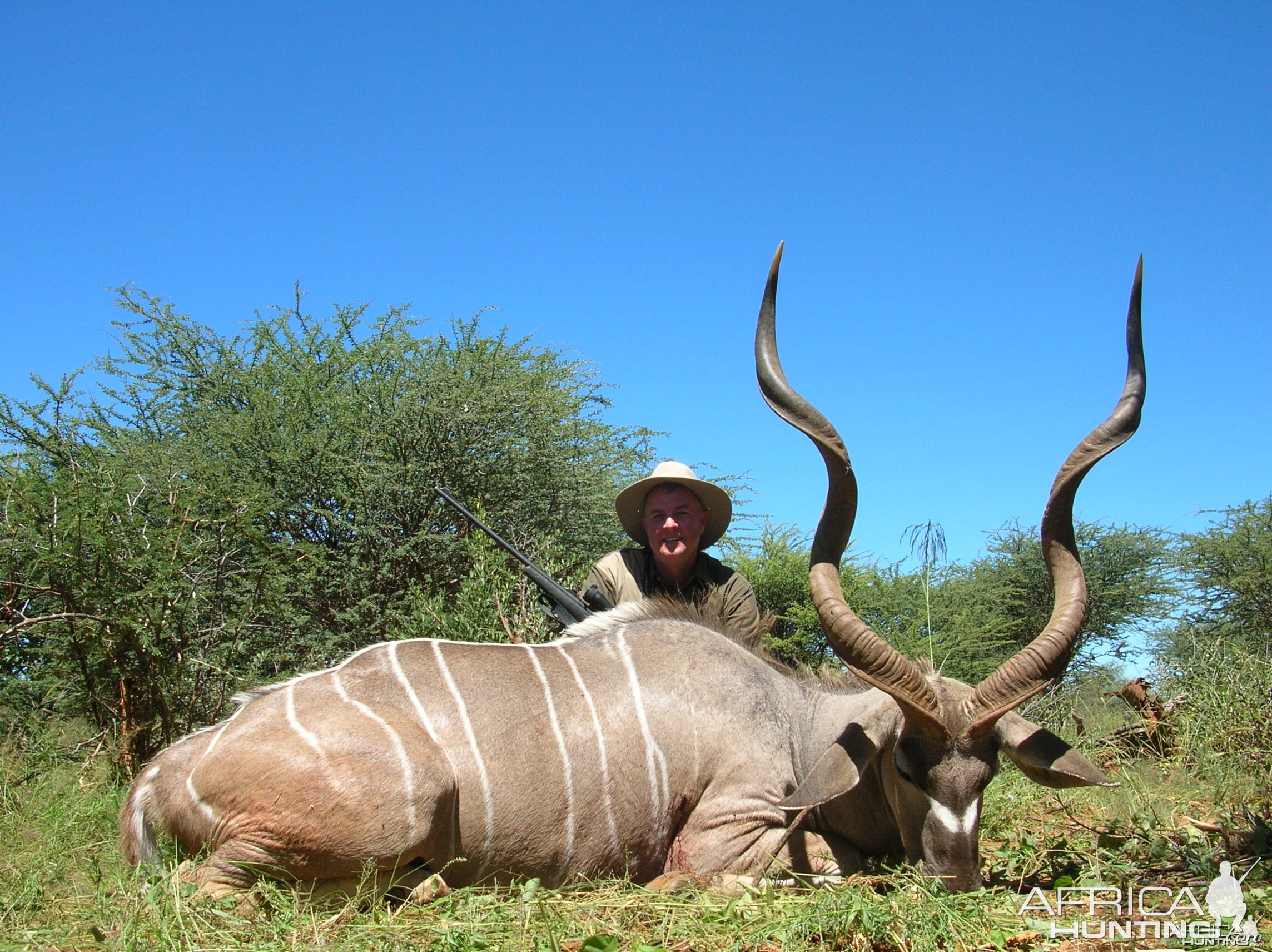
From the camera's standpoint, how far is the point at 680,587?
16.0 ft

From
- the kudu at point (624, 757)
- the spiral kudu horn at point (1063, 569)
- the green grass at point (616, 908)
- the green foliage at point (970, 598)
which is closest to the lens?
the green grass at point (616, 908)

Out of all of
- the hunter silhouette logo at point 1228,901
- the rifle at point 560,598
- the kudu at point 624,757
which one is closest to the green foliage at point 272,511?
the rifle at point 560,598

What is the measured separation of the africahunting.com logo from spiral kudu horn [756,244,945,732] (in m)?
0.58

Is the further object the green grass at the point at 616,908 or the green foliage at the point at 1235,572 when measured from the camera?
the green foliage at the point at 1235,572

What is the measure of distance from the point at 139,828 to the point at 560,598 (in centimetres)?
228

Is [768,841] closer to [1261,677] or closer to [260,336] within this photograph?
[1261,677]

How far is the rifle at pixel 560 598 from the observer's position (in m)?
4.95

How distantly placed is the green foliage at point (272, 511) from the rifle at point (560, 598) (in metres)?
0.48

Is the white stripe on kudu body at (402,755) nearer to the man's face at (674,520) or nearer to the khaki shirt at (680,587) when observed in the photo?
the khaki shirt at (680,587)

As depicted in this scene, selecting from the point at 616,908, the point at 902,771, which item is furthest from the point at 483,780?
the point at 902,771

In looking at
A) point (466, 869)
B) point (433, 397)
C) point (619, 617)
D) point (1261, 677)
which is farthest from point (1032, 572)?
point (466, 869)

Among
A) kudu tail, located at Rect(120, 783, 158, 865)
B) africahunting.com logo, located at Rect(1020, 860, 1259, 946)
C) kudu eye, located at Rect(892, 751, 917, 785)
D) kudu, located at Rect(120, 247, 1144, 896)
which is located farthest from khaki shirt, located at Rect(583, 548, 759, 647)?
kudu tail, located at Rect(120, 783, 158, 865)

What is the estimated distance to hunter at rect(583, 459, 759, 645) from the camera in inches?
186

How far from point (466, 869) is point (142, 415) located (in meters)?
6.61
